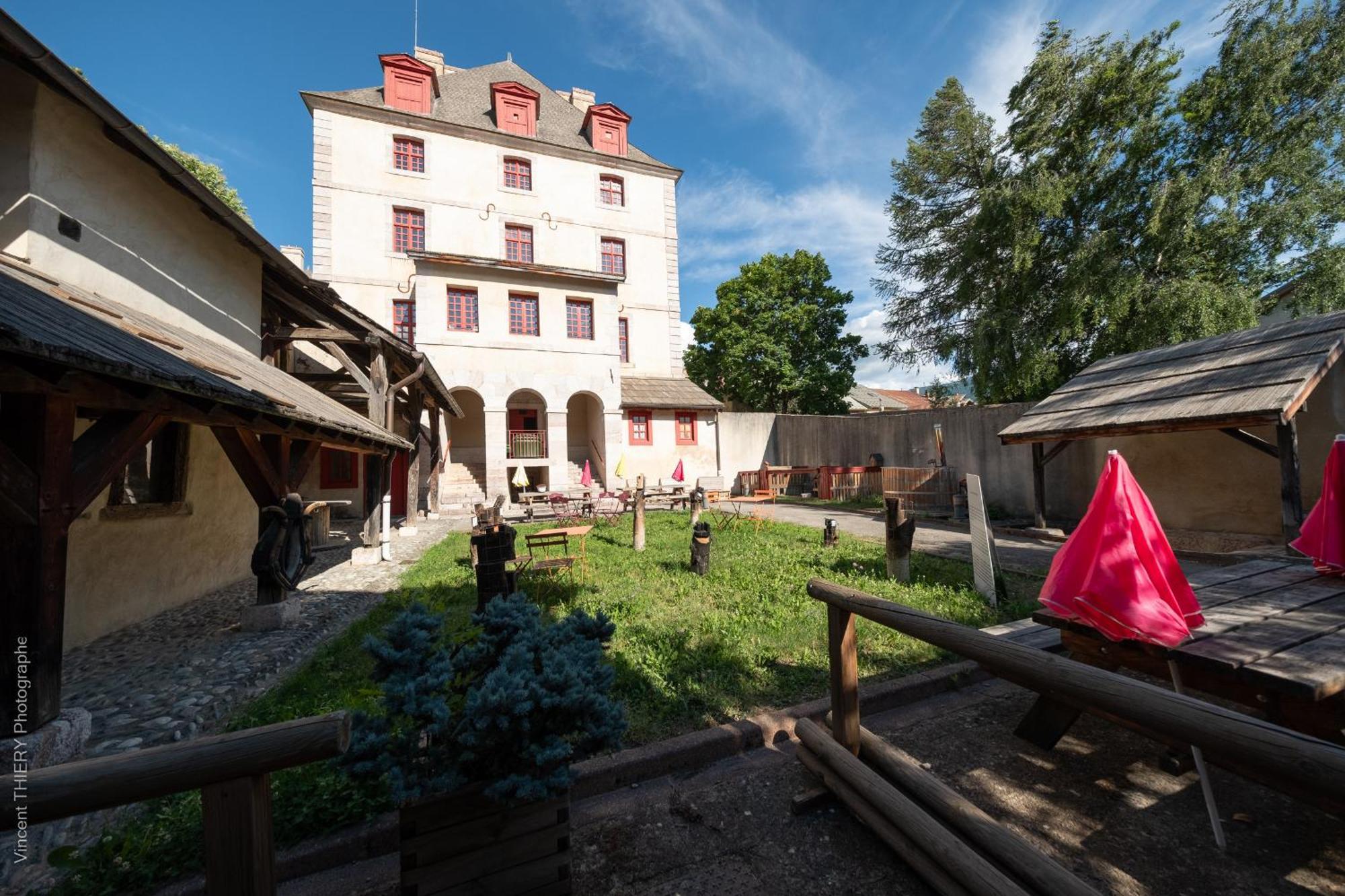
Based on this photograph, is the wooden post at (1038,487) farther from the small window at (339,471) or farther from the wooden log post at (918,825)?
the small window at (339,471)

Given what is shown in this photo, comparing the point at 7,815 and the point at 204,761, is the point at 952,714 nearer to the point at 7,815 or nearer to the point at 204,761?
the point at 204,761

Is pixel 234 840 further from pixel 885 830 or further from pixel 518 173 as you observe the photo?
pixel 518 173

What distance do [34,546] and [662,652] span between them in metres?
4.14

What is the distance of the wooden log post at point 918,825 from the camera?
184 centimetres

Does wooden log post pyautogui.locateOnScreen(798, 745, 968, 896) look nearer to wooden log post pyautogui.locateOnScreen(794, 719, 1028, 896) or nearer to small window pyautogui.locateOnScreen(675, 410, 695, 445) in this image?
wooden log post pyautogui.locateOnScreen(794, 719, 1028, 896)

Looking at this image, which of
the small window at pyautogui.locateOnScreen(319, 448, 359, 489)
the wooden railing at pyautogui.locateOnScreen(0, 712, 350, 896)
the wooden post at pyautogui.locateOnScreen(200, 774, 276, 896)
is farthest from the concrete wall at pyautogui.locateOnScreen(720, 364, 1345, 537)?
the small window at pyautogui.locateOnScreen(319, 448, 359, 489)

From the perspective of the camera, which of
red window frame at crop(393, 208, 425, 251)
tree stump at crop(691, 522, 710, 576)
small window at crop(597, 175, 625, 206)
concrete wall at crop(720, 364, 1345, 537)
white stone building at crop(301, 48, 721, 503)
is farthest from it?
small window at crop(597, 175, 625, 206)

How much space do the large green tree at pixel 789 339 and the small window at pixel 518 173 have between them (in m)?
12.8

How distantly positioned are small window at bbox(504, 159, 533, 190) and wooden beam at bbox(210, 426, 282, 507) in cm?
1865

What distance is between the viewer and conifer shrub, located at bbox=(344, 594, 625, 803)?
1796 millimetres

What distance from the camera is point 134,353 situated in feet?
11.5

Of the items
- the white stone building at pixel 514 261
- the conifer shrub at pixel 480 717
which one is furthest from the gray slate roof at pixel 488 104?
the conifer shrub at pixel 480 717

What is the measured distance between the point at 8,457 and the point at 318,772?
2.53 meters

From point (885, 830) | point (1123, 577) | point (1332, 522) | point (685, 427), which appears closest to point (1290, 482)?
point (1332, 522)
